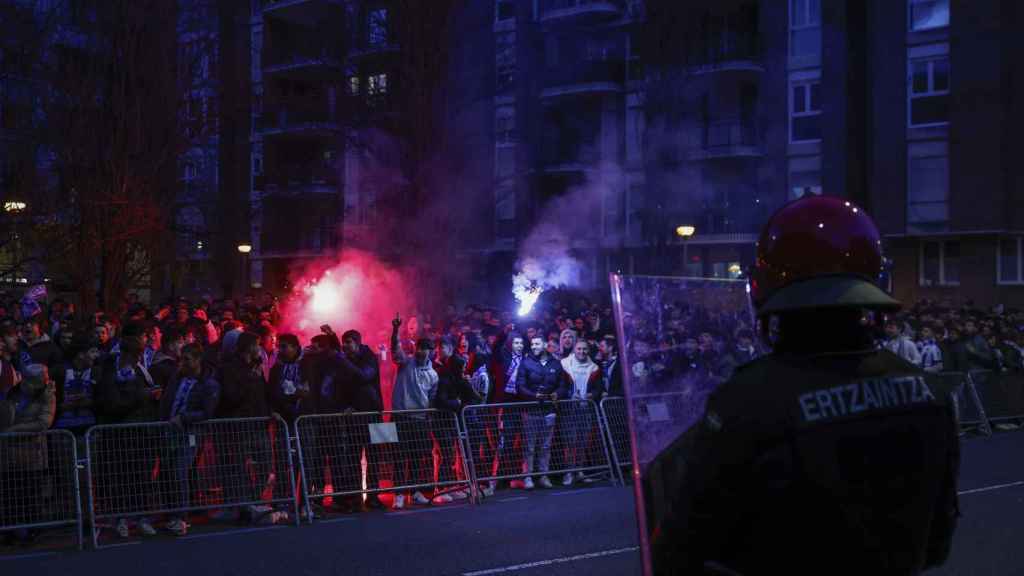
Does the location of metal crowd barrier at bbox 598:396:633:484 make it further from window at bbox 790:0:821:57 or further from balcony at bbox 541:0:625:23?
window at bbox 790:0:821:57

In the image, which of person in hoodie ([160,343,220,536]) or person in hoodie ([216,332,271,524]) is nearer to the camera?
person in hoodie ([160,343,220,536])

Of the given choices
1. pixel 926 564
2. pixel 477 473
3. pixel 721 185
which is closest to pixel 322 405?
pixel 477 473

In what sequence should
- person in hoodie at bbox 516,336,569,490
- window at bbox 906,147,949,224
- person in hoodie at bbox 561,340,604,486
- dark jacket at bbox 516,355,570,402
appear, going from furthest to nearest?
window at bbox 906,147,949,224
dark jacket at bbox 516,355,570,402
person in hoodie at bbox 561,340,604,486
person in hoodie at bbox 516,336,569,490

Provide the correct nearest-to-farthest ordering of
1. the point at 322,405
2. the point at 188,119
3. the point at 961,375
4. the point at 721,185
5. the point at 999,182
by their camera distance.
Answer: the point at 322,405 < the point at 961,375 < the point at 188,119 < the point at 999,182 < the point at 721,185

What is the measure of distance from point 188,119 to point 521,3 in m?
16.2

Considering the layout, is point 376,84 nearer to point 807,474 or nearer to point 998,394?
point 998,394

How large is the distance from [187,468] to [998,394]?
12.4 meters

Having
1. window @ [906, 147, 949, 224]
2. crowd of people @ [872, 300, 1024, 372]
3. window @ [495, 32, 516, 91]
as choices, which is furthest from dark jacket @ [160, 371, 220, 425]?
window @ [906, 147, 949, 224]

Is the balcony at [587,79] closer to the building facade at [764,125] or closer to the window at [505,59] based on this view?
the building facade at [764,125]

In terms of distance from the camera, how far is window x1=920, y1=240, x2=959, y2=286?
27328mm

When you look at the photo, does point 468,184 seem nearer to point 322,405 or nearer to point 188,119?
point 188,119

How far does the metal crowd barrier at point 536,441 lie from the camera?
33.1ft

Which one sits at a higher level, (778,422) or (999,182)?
(999,182)

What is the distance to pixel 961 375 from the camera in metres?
14.8
